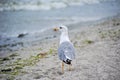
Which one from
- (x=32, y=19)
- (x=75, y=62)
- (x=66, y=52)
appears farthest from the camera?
(x=32, y=19)

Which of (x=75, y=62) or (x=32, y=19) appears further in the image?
(x=32, y=19)

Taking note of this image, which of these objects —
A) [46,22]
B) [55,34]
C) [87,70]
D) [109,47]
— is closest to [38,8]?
[46,22]

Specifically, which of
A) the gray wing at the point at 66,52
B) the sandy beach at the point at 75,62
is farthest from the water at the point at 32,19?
the gray wing at the point at 66,52

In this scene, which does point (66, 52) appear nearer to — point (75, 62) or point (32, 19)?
point (75, 62)

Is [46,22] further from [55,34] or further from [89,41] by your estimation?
[89,41]

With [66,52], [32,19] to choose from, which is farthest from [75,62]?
[32,19]

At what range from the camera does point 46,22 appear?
63.5ft

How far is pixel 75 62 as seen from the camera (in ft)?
29.7

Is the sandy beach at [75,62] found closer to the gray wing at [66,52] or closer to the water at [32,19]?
the gray wing at [66,52]

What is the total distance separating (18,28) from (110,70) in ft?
35.2

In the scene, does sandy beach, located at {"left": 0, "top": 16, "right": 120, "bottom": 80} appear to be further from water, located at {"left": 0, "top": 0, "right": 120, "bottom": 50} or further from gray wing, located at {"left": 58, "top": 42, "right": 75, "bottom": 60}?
water, located at {"left": 0, "top": 0, "right": 120, "bottom": 50}

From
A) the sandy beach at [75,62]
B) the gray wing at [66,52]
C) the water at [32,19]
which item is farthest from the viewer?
the water at [32,19]

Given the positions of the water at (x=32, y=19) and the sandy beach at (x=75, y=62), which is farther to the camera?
the water at (x=32, y=19)

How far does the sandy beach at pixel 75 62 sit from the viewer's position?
7.81 metres
